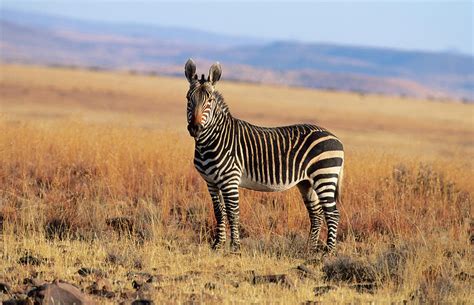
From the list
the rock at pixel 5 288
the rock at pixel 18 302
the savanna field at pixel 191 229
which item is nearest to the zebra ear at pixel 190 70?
the savanna field at pixel 191 229

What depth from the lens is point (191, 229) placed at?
10273mm

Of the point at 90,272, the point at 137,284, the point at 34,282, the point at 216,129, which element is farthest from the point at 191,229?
the point at 34,282

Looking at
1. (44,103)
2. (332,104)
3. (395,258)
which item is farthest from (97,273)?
(332,104)

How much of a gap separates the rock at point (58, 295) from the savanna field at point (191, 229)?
35cm

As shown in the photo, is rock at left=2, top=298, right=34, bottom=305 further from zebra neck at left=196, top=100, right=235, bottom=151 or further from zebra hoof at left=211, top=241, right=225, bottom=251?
zebra neck at left=196, top=100, right=235, bottom=151

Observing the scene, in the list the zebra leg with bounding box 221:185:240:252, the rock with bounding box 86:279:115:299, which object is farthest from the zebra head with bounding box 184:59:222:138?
the rock with bounding box 86:279:115:299

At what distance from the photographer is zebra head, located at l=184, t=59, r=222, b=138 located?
29.2ft

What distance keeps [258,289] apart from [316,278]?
91 cm

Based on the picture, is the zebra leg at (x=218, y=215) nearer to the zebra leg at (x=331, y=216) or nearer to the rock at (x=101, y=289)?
the zebra leg at (x=331, y=216)

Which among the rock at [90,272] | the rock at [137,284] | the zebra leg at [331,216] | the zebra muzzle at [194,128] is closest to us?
the rock at [137,284]

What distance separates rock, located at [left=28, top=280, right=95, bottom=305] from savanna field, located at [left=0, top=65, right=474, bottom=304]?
352 millimetres

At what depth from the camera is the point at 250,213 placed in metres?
10.8

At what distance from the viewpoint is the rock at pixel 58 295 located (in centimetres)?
638

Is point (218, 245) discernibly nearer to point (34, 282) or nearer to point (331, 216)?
point (331, 216)
